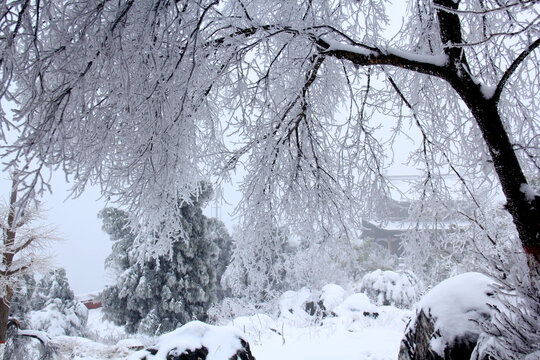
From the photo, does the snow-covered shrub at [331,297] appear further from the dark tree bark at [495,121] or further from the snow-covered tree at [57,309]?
the dark tree bark at [495,121]

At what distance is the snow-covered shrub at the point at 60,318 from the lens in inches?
457

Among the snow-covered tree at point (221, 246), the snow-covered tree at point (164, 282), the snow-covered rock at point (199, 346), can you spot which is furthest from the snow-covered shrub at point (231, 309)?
the snow-covered rock at point (199, 346)

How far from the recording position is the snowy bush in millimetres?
12047

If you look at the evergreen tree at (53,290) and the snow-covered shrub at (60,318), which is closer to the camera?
the snow-covered shrub at (60,318)

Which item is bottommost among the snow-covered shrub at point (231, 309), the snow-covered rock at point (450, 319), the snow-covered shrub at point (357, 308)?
the snow-covered shrub at point (231, 309)

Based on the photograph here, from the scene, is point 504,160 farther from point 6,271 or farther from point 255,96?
point 6,271

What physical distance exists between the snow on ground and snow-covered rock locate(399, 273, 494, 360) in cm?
231

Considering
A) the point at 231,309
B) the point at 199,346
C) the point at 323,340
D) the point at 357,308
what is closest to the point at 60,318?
the point at 231,309

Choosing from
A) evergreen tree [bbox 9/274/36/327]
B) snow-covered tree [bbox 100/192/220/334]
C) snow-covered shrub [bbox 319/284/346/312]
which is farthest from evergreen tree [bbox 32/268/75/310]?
snow-covered shrub [bbox 319/284/346/312]

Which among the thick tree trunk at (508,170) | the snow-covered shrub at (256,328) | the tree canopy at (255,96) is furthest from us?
the snow-covered shrub at (256,328)

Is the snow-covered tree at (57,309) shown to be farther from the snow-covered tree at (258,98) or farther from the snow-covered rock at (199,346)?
the snow-covered tree at (258,98)

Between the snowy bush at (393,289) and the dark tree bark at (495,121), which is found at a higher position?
the dark tree bark at (495,121)

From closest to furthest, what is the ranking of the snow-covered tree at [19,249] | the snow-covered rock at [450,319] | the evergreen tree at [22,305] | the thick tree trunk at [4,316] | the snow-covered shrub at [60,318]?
the snow-covered rock at [450,319], the thick tree trunk at [4,316], the snow-covered tree at [19,249], the evergreen tree at [22,305], the snow-covered shrub at [60,318]

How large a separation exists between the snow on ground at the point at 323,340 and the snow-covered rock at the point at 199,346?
32 centimetres
